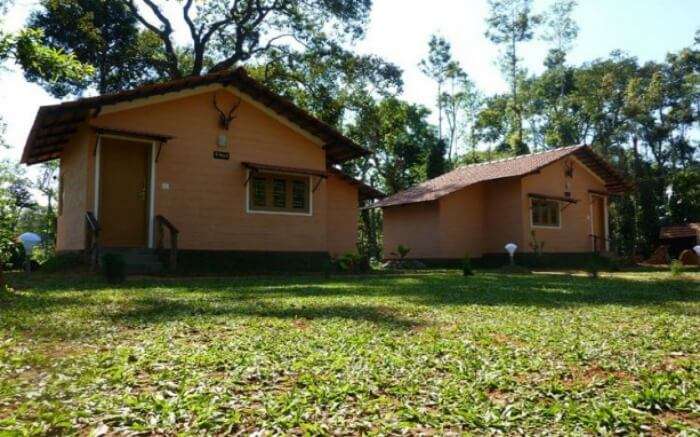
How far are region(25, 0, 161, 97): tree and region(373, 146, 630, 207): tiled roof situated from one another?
11.7 meters

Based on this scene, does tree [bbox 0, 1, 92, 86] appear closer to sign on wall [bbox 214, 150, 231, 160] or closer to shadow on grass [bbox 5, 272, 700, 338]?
shadow on grass [bbox 5, 272, 700, 338]

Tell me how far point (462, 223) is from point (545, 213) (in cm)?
340

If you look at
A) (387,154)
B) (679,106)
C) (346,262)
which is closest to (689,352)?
(346,262)

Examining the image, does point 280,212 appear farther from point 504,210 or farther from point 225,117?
point 504,210

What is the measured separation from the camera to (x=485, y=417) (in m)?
2.48

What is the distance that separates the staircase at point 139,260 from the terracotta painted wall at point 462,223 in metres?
11.5

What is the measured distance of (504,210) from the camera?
20.0 m

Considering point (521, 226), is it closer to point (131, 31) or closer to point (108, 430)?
point (131, 31)

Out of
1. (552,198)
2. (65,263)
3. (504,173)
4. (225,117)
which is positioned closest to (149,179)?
(225,117)

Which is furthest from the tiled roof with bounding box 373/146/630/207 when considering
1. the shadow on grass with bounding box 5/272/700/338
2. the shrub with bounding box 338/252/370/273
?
the shadow on grass with bounding box 5/272/700/338

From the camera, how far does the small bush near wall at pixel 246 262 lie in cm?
1174

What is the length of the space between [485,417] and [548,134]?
121 ft

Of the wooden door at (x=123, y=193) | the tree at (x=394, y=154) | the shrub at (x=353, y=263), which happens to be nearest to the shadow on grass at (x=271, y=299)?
the wooden door at (x=123, y=193)

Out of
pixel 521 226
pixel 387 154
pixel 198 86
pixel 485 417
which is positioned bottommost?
pixel 485 417
